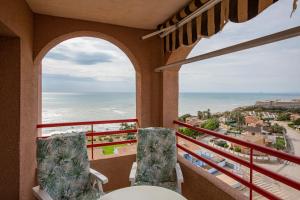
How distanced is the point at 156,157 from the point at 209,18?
6.00 ft

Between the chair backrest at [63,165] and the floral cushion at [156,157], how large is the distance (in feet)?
2.31

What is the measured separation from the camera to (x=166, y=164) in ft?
7.95

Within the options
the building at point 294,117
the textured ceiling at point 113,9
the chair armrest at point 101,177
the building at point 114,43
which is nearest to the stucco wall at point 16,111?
the building at point 114,43

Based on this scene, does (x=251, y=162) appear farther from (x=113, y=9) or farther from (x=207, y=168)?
(x=113, y=9)

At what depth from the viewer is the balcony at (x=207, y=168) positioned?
1.53 meters

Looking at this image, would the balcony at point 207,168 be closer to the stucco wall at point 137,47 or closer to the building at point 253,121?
the building at point 253,121

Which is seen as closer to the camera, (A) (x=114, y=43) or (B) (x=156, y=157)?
(B) (x=156, y=157)

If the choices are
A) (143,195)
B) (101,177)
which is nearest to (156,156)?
(101,177)

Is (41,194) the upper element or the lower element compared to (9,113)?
lower

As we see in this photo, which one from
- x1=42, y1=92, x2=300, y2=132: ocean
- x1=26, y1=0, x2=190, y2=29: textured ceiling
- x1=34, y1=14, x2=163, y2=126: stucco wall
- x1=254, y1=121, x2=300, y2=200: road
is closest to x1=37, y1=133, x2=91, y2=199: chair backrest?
x1=42, y1=92, x2=300, y2=132: ocean

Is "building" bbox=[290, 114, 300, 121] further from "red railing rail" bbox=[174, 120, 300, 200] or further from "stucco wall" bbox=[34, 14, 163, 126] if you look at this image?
"stucco wall" bbox=[34, 14, 163, 126]

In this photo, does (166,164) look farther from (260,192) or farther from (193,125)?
(260,192)

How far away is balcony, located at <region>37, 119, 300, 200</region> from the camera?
60.3 inches

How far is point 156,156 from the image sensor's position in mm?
2475
